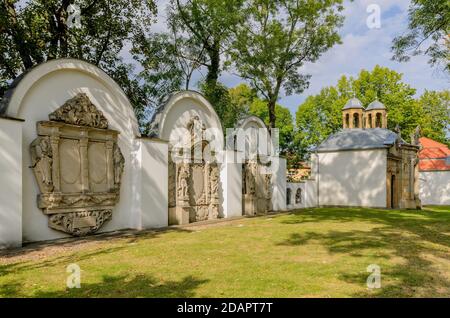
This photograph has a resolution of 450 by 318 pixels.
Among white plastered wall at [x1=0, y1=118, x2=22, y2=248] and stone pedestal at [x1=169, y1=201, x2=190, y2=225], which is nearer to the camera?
white plastered wall at [x1=0, y1=118, x2=22, y2=248]

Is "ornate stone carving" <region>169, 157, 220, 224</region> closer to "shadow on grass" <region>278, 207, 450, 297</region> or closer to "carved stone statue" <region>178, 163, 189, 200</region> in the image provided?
"carved stone statue" <region>178, 163, 189, 200</region>

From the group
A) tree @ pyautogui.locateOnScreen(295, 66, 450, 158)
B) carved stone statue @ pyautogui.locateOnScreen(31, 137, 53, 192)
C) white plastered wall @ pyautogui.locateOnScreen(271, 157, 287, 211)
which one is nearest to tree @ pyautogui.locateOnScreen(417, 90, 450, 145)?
tree @ pyautogui.locateOnScreen(295, 66, 450, 158)

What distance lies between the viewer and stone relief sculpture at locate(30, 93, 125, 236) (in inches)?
440

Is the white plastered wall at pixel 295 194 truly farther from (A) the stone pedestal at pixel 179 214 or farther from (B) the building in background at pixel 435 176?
(B) the building in background at pixel 435 176

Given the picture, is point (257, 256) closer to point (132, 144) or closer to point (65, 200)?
point (65, 200)

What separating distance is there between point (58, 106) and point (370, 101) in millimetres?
38736

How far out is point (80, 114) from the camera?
12.4m

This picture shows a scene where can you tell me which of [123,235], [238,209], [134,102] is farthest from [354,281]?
[134,102]

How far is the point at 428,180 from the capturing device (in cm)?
4288

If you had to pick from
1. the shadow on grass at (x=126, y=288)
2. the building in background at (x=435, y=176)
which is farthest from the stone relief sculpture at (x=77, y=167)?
the building in background at (x=435, y=176)

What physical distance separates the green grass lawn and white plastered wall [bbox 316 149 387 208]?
18.0 meters

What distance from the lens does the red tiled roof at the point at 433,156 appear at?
42.6 meters

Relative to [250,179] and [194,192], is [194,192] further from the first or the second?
[250,179]
